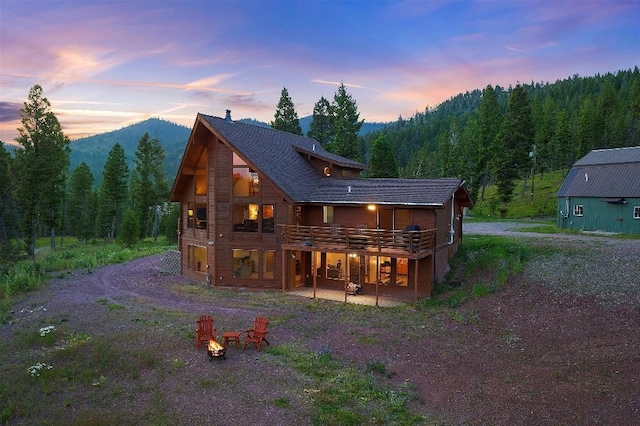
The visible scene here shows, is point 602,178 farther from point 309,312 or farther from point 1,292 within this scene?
point 1,292

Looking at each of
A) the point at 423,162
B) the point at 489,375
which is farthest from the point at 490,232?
the point at 423,162

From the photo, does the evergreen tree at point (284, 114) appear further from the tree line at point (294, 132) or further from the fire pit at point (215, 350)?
the fire pit at point (215, 350)

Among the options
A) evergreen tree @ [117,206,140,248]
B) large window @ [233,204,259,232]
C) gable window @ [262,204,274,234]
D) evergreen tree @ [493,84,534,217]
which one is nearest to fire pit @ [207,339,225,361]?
gable window @ [262,204,274,234]

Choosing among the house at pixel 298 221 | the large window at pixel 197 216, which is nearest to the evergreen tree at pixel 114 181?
the house at pixel 298 221

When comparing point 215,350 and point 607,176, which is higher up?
point 607,176

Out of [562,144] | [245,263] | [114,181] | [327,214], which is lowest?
[245,263]

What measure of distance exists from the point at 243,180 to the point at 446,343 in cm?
1439

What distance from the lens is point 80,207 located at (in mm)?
64625

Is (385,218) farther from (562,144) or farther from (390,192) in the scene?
(562,144)

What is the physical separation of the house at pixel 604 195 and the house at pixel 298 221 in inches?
541

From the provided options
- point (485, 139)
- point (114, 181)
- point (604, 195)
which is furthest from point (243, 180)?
point (485, 139)

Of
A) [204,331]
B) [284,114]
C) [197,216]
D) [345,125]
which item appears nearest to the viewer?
[204,331]

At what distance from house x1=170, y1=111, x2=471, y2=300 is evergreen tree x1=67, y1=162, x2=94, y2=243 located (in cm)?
4539

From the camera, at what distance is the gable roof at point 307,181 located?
2164 centimetres
